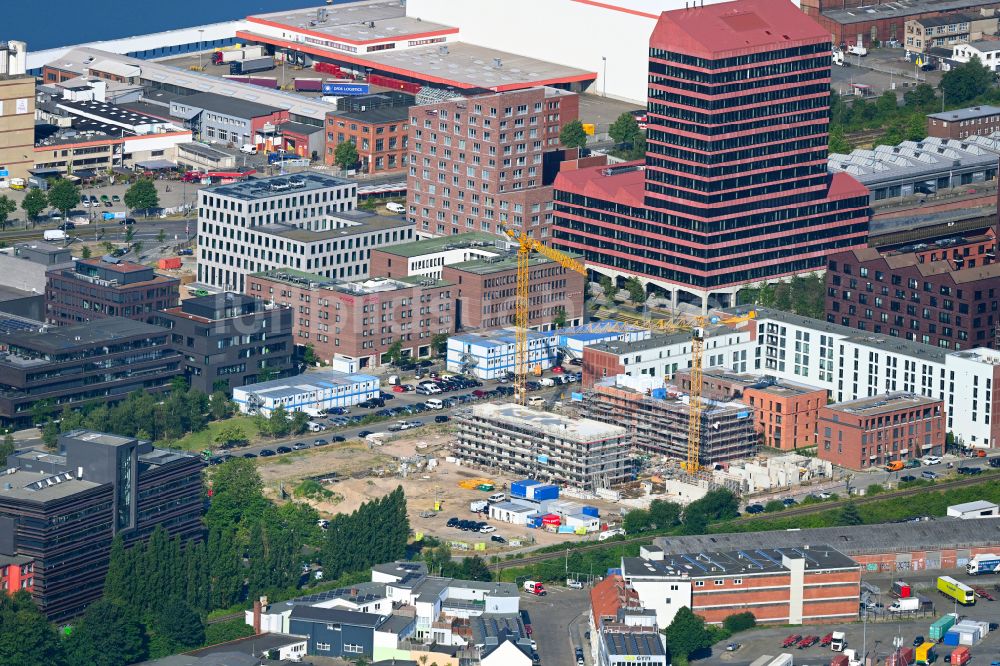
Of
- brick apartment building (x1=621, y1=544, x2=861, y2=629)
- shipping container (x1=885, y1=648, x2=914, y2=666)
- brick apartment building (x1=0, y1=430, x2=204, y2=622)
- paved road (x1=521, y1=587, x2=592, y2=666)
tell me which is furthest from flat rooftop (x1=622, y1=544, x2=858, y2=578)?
brick apartment building (x1=0, y1=430, x2=204, y2=622)

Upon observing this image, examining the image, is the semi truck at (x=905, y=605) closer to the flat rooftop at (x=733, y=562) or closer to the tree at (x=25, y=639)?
the flat rooftop at (x=733, y=562)

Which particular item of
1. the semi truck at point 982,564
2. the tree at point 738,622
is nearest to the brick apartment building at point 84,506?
the tree at point 738,622

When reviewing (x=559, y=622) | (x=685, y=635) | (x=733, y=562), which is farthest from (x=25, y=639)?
(x=733, y=562)

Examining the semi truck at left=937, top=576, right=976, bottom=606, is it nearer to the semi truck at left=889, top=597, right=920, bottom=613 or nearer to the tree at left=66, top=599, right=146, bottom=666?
the semi truck at left=889, top=597, right=920, bottom=613

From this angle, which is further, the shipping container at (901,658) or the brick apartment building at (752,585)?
the brick apartment building at (752,585)

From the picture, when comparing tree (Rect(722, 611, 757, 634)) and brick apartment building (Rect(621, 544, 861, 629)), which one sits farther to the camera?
tree (Rect(722, 611, 757, 634))

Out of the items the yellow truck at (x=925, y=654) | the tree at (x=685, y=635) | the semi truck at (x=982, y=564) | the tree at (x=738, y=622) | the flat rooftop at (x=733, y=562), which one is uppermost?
the flat rooftop at (x=733, y=562)

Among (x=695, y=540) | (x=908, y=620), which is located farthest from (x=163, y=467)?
(x=908, y=620)

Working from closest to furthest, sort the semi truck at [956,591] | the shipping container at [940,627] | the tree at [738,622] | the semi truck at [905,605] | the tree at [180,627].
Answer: the tree at [180,627]
the shipping container at [940,627]
the tree at [738,622]
the semi truck at [905,605]
the semi truck at [956,591]
